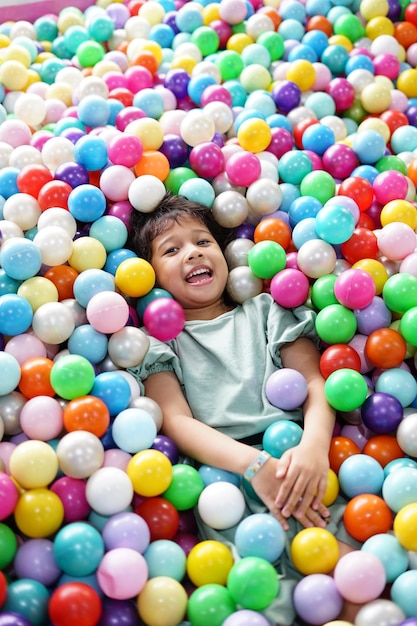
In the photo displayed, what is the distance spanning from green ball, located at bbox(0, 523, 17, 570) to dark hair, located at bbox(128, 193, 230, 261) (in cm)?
74

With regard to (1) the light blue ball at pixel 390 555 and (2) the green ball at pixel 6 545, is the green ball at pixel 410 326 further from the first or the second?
(2) the green ball at pixel 6 545

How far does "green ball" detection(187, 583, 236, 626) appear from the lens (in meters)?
1.19

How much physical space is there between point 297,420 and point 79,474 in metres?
0.47

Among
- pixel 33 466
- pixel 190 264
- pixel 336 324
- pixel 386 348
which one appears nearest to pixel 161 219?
pixel 190 264

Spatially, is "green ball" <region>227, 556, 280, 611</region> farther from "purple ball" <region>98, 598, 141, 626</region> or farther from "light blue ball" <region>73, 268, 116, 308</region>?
"light blue ball" <region>73, 268, 116, 308</region>

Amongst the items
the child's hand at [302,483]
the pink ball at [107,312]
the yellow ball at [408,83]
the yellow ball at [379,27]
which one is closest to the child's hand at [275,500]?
the child's hand at [302,483]

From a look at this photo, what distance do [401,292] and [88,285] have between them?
640 millimetres

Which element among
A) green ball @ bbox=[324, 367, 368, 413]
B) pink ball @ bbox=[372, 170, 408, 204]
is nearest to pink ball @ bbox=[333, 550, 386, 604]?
green ball @ bbox=[324, 367, 368, 413]

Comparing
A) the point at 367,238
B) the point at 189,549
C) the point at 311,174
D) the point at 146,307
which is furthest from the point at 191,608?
the point at 311,174

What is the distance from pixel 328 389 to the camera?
1473mm

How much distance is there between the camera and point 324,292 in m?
1.62

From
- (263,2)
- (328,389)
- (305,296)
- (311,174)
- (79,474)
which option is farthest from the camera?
(263,2)

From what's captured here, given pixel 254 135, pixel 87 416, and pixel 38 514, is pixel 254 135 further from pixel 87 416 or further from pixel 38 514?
pixel 38 514

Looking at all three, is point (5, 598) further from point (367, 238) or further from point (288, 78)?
point (288, 78)
